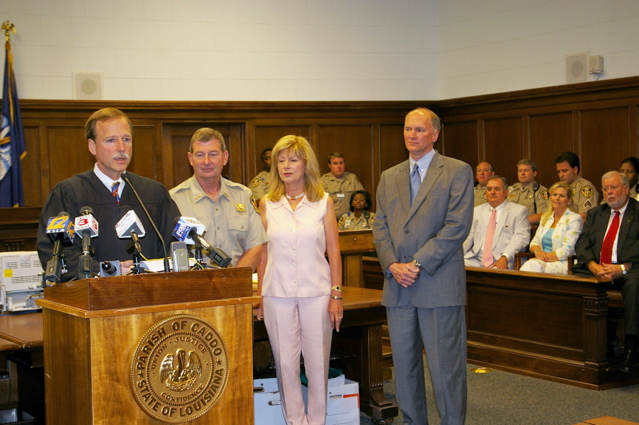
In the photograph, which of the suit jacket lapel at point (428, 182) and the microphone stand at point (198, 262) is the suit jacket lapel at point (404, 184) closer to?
the suit jacket lapel at point (428, 182)

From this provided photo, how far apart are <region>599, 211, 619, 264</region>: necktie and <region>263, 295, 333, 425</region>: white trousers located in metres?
2.81

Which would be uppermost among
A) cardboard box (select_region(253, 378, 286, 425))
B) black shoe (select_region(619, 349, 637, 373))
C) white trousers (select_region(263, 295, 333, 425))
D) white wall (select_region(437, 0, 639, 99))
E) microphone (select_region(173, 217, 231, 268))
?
white wall (select_region(437, 0, 639, 99))

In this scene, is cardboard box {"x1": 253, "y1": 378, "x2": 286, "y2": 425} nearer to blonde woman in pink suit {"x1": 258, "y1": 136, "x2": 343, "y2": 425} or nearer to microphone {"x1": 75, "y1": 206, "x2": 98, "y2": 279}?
blonde woman in pink suit {"x1": 258, "y1": 136, "x2": 343, "y2": 425}

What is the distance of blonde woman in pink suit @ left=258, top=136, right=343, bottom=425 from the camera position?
3.49 m

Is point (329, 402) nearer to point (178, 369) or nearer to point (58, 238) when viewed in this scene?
point (178, 369)

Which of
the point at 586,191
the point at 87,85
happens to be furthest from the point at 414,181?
the point at 87,85

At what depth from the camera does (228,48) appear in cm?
924

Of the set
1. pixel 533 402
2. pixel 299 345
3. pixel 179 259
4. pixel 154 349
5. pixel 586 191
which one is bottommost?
pixel 533 402

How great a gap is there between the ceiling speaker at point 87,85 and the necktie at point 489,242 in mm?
4695

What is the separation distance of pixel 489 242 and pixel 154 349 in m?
4.77

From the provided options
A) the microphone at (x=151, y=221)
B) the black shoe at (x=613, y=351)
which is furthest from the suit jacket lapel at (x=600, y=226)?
the microphone at (x=151, y=221)

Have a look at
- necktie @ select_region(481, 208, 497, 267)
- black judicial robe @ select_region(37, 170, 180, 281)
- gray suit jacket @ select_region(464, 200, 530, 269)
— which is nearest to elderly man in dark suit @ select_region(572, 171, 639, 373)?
gray suit jacket @ select_region(464, 200, 530, 269)

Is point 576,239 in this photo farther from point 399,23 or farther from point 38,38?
point 38,38

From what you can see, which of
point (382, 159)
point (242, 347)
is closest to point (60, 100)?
point (382, 159)
